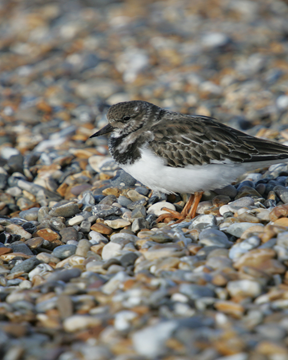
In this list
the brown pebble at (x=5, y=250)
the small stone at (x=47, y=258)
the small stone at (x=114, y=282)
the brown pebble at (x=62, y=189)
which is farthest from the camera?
the brown pebble at (x=62, y=189)

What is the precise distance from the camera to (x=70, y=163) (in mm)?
5586

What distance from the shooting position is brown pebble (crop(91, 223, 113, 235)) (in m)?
3.80

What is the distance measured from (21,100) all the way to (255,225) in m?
6.12

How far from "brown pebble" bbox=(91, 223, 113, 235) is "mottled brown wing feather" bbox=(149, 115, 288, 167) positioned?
2.80 ft

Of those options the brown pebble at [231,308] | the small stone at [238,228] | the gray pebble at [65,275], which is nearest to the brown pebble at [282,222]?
the small stone at [238,228]

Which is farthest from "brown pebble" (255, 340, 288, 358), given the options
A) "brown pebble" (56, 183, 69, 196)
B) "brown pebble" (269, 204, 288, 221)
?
"brown pebble" (56, 183, 69, 196)

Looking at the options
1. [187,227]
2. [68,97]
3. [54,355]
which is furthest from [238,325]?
[68,97]

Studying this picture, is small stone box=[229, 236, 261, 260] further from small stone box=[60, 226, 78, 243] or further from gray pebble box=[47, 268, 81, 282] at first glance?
small stone box=[60, 226, 78, 243]

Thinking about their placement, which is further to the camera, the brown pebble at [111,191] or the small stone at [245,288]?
the brown pebble at [111,191]

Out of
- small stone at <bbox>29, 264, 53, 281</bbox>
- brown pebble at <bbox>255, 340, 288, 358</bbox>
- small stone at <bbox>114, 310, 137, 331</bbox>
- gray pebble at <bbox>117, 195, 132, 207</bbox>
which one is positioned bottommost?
small stone at <bbox>29, 264, 53, 281</bbox>

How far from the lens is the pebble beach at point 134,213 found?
218cm

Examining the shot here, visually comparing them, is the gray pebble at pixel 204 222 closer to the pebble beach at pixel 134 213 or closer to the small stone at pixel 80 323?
the pebble beach at pixel 134 213

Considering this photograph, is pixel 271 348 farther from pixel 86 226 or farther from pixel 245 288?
pixel 86 226

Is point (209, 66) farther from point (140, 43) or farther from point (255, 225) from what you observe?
point (255, 225)
